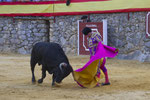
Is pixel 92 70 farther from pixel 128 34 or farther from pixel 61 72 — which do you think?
pixel 128 34

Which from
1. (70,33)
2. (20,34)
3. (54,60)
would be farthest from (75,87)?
(20,34)

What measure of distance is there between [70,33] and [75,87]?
6.93 meters

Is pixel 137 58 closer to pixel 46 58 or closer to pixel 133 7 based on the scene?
pixel 133 7

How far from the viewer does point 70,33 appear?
1353cm

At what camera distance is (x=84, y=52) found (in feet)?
41.9

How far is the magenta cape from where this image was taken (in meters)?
6.57

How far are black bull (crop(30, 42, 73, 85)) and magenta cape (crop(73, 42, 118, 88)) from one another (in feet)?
0.94

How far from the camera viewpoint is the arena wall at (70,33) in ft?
36.8

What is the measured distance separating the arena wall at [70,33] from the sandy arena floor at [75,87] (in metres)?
1.48

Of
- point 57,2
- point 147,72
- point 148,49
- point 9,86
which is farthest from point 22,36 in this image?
point 9,86

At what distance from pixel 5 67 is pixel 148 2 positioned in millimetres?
4553

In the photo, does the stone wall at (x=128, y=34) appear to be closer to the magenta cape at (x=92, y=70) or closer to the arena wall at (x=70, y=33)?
the arena wall at (x=70, y=33)

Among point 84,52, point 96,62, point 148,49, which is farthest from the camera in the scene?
point 84,52

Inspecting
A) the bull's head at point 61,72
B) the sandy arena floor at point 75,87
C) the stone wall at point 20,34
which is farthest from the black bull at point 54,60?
the stone wall at point 20,34
